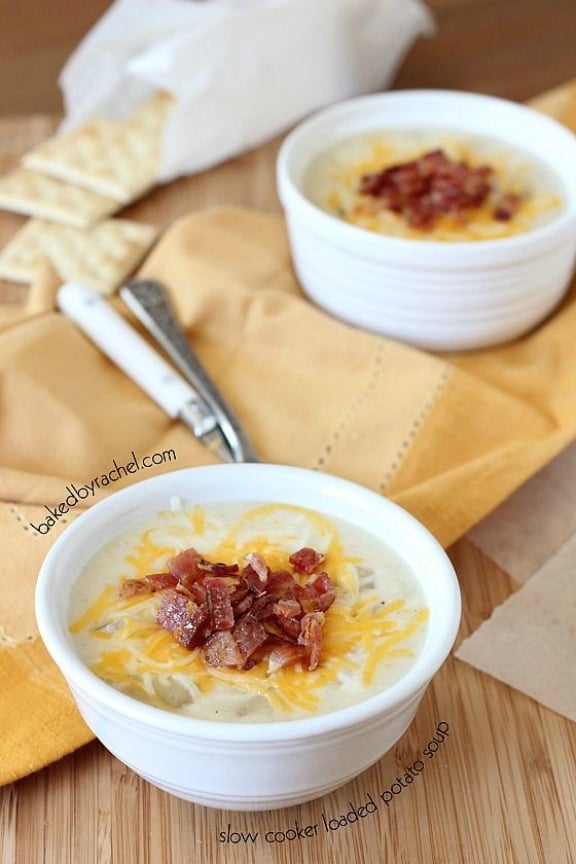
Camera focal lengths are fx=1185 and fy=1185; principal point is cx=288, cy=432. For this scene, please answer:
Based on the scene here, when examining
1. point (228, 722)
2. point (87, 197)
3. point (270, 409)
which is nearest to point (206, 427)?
point (270, 409)

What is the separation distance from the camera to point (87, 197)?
102 inches

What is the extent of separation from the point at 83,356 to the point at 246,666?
86 centimetres

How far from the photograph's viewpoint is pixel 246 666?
50.8 inches

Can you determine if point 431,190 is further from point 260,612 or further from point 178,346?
point 260,612

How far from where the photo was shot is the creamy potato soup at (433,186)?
2.15 meters

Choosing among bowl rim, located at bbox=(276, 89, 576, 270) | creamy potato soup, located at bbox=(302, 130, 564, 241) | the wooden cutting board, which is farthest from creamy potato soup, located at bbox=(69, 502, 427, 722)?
creamy potato soup, located at bbox=(302, 130, 564, 241)

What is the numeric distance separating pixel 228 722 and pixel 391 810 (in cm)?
→ 31

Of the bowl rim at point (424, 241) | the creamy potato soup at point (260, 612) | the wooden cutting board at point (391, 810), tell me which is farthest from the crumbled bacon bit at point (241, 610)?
the bowl rim at point (424, 241)

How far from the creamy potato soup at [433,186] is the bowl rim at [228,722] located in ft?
2.47

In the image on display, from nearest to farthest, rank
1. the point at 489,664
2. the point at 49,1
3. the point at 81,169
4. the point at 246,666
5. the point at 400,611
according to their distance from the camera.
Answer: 1. the point at 246,666
2. the point at 400,611
3. the point at 489,664
4. the point at 81,169
5. the point at 49,1

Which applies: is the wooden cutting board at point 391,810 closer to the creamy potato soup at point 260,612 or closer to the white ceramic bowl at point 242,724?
the white ceramic bowl at point 242,724

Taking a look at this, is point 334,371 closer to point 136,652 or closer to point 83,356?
point 83,356

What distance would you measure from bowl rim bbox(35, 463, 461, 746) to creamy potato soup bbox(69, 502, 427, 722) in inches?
1.1

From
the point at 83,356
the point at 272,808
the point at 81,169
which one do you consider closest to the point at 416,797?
the point at 272,808
